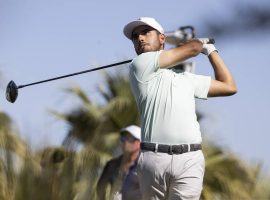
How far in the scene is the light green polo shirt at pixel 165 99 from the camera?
5.60m

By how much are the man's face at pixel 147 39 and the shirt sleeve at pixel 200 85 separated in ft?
0.96

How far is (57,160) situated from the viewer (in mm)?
4695

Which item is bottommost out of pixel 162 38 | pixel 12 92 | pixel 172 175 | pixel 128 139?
pixel 128 139

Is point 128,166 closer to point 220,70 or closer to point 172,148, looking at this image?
point 220,70

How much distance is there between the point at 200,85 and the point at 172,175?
618mm

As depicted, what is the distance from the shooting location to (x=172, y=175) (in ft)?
18.4

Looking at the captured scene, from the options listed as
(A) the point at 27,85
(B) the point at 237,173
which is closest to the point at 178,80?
(A) the point at 27,85

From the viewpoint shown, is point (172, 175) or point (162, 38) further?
point (162, 38)

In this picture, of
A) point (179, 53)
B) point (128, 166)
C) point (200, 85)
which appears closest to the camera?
point (179, 53)

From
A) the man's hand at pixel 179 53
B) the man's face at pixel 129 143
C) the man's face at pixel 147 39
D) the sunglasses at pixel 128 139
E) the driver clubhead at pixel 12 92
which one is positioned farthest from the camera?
the sunglasses at pixel 128 139

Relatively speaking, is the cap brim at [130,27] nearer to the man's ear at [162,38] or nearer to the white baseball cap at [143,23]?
the white baseball cap at [143,23]

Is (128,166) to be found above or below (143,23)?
below

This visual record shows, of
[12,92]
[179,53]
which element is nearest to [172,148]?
[179,53]

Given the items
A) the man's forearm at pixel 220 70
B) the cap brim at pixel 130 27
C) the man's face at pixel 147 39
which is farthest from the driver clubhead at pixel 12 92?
the man's forearm at pixel 220 70
